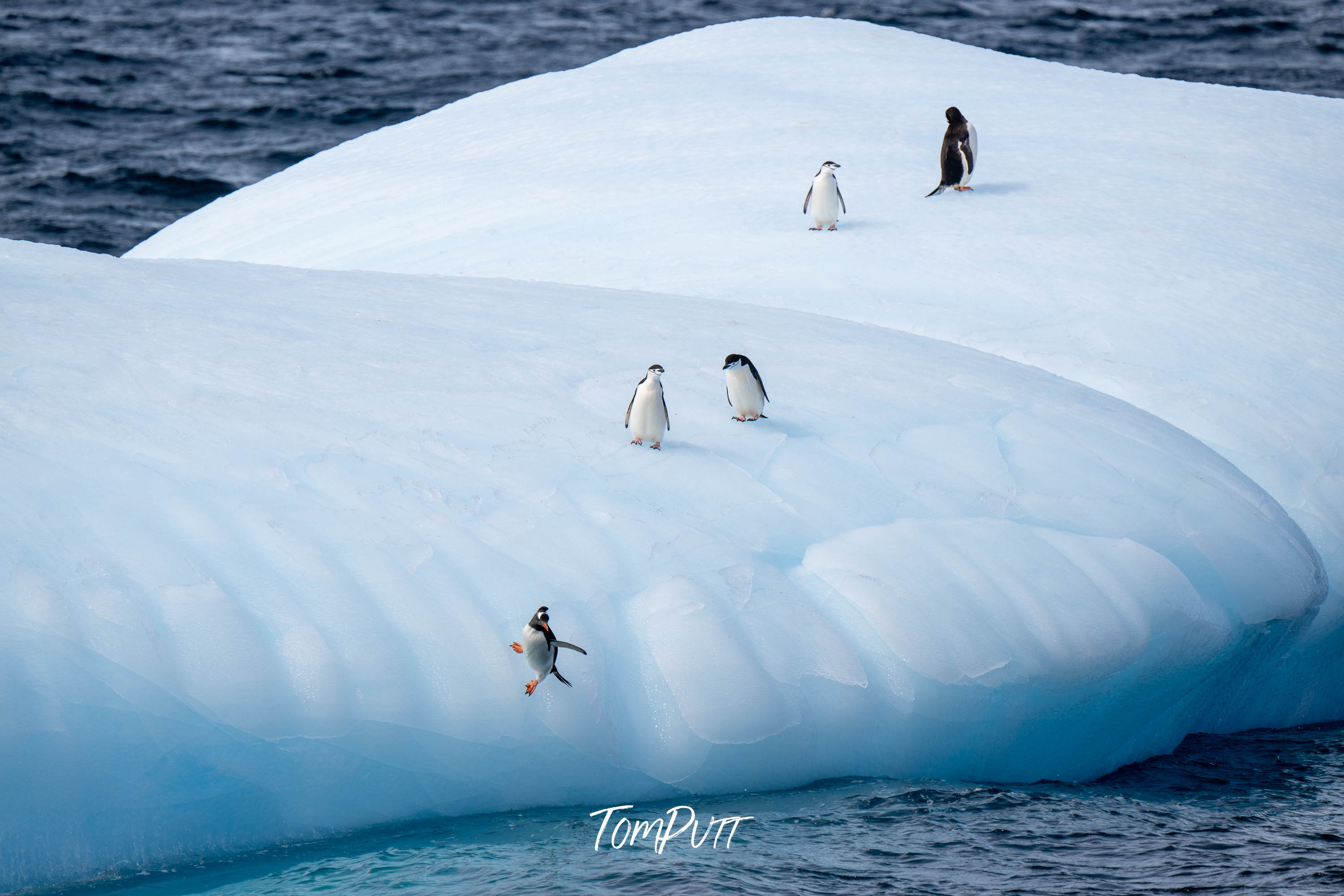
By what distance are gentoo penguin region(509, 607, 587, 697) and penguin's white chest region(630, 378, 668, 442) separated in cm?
83

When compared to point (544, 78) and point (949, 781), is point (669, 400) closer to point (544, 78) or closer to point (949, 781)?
point (949, 781)

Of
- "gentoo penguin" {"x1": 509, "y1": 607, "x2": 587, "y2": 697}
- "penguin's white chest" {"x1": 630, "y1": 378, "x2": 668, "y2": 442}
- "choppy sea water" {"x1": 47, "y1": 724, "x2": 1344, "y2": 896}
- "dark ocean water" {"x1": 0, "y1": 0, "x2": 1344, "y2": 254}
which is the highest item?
"dark ocean water" {"x1": 0, "y1": 0, "x2": 1344, "y2": 254}

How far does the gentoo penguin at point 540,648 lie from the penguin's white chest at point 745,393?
3.96 feet

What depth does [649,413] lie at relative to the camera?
3871 mm

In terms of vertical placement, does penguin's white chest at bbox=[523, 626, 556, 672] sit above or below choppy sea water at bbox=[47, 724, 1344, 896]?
above

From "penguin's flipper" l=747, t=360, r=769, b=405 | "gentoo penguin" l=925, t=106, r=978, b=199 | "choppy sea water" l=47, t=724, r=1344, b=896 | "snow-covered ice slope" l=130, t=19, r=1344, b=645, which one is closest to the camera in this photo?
"choppy sea water" l=47, t=724, r=1344, b=896

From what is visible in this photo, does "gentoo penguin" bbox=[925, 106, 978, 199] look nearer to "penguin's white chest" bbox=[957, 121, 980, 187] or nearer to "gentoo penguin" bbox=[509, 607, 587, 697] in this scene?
"penguin's white chest" bbox=[957, 121, 980, 187]

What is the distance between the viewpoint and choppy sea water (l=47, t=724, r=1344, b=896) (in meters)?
2.94

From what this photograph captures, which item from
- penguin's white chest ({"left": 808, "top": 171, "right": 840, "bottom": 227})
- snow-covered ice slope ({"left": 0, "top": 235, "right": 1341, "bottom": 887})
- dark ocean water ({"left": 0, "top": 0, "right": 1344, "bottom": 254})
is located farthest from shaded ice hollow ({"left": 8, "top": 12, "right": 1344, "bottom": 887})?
dark ocean water ({"left": 0, "top": 0, "right": 1344, "bottom": 254})

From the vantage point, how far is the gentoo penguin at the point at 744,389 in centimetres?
413

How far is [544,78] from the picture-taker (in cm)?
1029

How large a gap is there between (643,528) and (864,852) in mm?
1045

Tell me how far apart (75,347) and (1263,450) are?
4.11 metres

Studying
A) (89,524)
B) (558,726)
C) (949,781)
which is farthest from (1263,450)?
(89,524)
